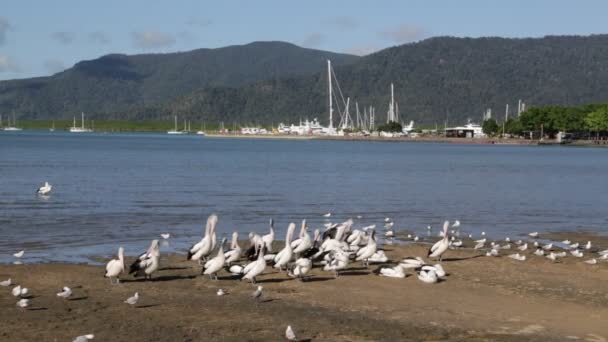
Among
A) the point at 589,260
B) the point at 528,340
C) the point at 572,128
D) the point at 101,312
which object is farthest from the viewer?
the point at 572,128

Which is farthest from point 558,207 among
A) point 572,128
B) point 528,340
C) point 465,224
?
point 572,128

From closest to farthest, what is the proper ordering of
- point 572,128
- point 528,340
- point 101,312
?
point 528,340 < point 101,312 < point 572,128

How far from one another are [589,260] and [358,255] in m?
4.98

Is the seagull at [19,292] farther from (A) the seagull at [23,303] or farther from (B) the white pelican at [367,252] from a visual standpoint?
(B) the white pelican at [367,252]

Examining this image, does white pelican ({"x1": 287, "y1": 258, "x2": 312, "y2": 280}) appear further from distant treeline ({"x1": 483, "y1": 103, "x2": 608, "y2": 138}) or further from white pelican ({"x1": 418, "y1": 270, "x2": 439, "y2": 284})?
distant treeline ({"x1": 483, "y1": 103, "x2": 608, "y2": 138})

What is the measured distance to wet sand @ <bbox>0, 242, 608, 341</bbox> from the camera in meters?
12.2

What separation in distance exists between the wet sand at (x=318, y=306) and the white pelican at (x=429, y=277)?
5.3 inches

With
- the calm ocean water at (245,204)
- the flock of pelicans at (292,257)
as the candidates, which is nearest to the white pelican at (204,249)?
the flock of pelicans at (292,257)

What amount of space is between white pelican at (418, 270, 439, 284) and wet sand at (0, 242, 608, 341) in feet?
0.45

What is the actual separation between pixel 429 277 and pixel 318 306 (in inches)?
112

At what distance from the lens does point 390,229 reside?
2452 centimetres

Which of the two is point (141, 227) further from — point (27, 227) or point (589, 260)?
point (589, 260)

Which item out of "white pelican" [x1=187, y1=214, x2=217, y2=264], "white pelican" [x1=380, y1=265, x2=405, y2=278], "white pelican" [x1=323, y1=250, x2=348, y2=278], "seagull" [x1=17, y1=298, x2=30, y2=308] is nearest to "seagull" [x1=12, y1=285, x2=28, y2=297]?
"seagull" [x1=17, y1=298, x2=30, y2=308]

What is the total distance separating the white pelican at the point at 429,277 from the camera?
16.1 meters
